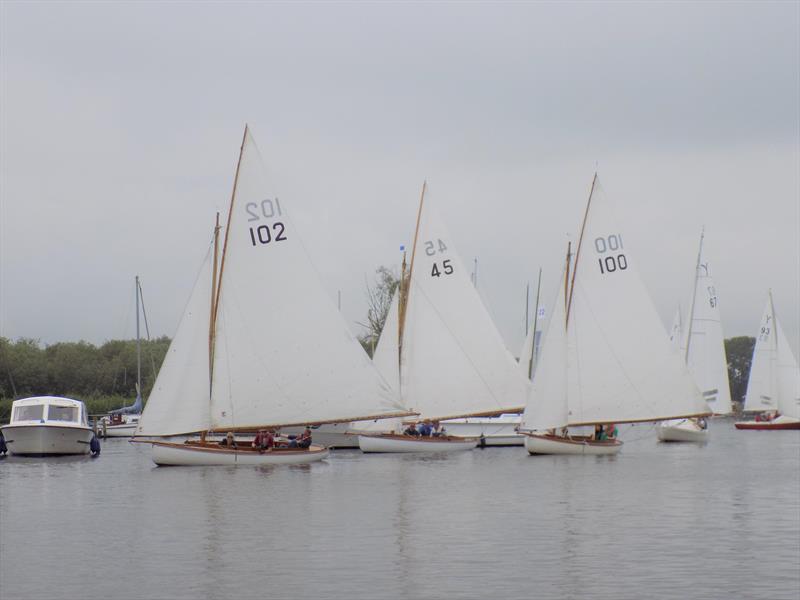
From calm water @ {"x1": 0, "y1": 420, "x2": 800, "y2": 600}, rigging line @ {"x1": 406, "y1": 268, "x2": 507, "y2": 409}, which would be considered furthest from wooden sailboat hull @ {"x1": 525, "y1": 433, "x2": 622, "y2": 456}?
calm water @ {"x1": 0, "y1": 420, "x2": 800, "y2": 600}

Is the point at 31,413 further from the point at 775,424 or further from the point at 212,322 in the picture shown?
the point at 775,424

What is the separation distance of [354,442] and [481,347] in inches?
507

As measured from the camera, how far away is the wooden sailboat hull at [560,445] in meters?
73.6

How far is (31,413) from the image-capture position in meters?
72.1

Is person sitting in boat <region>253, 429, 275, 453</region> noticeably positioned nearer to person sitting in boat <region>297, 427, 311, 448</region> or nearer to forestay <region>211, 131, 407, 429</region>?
forestay <region>211, 131, 407, 429</region>

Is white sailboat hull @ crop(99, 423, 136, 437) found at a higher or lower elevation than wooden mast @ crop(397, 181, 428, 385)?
lower

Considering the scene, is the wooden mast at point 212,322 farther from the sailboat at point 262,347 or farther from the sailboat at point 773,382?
the sailboat at point 773,382

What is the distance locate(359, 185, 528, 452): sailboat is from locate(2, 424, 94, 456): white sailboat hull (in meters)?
16.4

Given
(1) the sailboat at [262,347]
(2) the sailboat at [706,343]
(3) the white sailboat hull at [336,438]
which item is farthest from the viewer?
(2) the sailboat at [706,343]

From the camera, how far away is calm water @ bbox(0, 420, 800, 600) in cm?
2997

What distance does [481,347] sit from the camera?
7944 centimetres

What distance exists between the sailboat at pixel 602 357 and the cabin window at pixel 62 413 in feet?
81.5

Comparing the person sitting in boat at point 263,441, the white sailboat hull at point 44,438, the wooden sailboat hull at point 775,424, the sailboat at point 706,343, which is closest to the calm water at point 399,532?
the person sitting in boat at point 263,441

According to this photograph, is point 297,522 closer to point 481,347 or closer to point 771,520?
point 771,520
